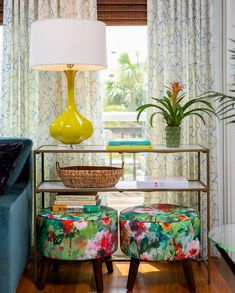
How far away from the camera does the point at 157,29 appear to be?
377cm

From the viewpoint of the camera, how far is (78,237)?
3.14 m

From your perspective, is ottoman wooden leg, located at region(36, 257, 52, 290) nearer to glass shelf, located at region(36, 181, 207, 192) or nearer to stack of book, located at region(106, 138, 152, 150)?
glass shelf, located at region(36, 181, 207, 192)

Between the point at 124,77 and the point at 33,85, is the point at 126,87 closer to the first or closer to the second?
the point at 124,77

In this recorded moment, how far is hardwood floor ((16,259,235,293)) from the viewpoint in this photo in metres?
3.24

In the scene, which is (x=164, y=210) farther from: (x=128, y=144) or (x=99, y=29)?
(x=99, y=29)

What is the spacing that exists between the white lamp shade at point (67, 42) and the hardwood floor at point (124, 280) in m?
1.35

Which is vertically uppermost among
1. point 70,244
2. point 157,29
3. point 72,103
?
point 157,29

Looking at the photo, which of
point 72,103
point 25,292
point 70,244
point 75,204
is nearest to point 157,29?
point 72,103

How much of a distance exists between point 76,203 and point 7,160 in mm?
576

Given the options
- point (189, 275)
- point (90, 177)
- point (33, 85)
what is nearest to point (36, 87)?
point (33, 85)

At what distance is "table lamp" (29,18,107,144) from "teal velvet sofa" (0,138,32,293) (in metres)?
0.30

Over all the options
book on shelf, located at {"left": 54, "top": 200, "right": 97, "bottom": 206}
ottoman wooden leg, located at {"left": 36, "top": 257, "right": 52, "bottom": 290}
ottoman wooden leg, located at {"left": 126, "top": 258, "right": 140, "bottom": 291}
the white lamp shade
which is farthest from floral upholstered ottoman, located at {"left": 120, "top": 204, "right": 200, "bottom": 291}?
the white lamp shade

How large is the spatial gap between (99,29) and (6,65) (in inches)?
32.5

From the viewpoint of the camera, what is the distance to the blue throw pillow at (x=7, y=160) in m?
2.95
